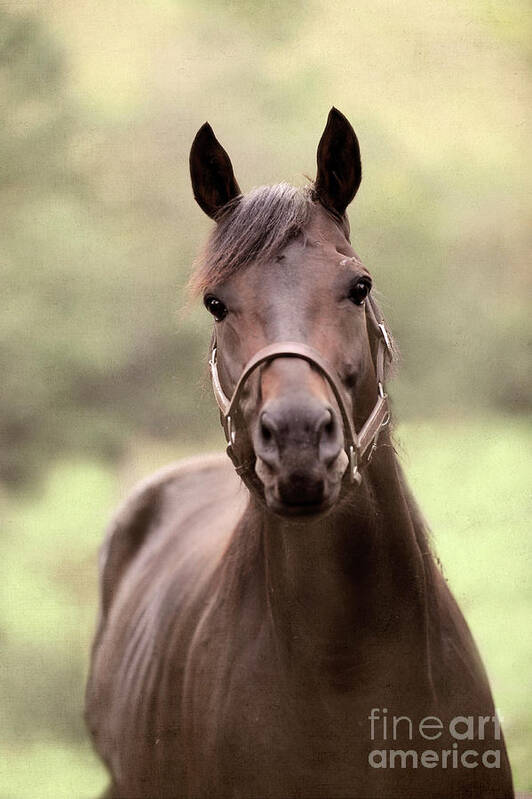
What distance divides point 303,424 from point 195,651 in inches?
35.4

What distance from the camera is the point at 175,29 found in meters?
3.38

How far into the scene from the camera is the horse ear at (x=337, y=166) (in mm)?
2012

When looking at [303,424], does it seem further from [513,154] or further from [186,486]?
[513,154]

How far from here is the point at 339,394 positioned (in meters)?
1.66

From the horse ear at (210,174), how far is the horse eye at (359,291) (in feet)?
1.33

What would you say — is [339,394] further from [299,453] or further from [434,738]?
[434,738]

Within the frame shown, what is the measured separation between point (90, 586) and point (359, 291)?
228 cm

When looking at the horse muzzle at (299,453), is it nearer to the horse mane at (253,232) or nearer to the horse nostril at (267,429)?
the horse nostril at (267,429)

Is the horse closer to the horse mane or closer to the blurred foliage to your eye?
the horse mane

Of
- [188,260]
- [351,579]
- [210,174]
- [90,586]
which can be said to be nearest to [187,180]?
[188,260]

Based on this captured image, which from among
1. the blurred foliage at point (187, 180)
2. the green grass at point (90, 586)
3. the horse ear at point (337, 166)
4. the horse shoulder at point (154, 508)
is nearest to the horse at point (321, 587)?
the horse ear at point (337, 166)

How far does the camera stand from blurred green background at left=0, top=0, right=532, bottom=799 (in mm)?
3301

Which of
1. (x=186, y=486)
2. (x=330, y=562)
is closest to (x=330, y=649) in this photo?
(x=330, y=562)

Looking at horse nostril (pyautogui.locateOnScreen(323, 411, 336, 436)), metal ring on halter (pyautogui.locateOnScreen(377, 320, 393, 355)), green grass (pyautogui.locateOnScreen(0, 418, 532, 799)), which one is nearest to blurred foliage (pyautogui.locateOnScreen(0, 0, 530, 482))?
green grass (pyautogui.locateOnScreen(0, 418, 532, 799))
